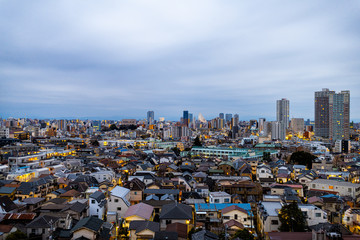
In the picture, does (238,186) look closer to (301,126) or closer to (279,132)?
(279,132)

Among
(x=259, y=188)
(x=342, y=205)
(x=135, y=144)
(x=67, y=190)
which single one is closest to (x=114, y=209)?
(x=67, y=190)

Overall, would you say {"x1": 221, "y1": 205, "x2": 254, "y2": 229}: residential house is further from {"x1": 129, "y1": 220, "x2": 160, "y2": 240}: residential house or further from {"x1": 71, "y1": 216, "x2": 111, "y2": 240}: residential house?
{"x1": 71, "y1": 216, "x2": 111, "y2": 240}: residential house

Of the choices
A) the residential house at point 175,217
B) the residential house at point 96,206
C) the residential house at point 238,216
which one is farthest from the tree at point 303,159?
the residential house at point 96,206

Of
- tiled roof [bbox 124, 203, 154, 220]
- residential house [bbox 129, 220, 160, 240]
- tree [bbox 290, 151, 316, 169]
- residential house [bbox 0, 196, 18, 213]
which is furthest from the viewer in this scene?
tree [bbox 290, 151, 316, 169]

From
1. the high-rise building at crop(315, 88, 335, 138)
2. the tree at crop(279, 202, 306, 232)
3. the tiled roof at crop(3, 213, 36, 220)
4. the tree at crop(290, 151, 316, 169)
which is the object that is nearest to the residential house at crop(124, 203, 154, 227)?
the tiled roof at crop(3, 213, 36, 220)

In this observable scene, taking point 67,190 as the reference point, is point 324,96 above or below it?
above

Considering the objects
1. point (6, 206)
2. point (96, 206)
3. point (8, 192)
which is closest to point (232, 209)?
point (96, 206)

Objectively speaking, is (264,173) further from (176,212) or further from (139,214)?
(139,214)

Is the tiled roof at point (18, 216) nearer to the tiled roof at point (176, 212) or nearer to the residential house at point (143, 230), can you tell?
the residential house at point (143, 230)
